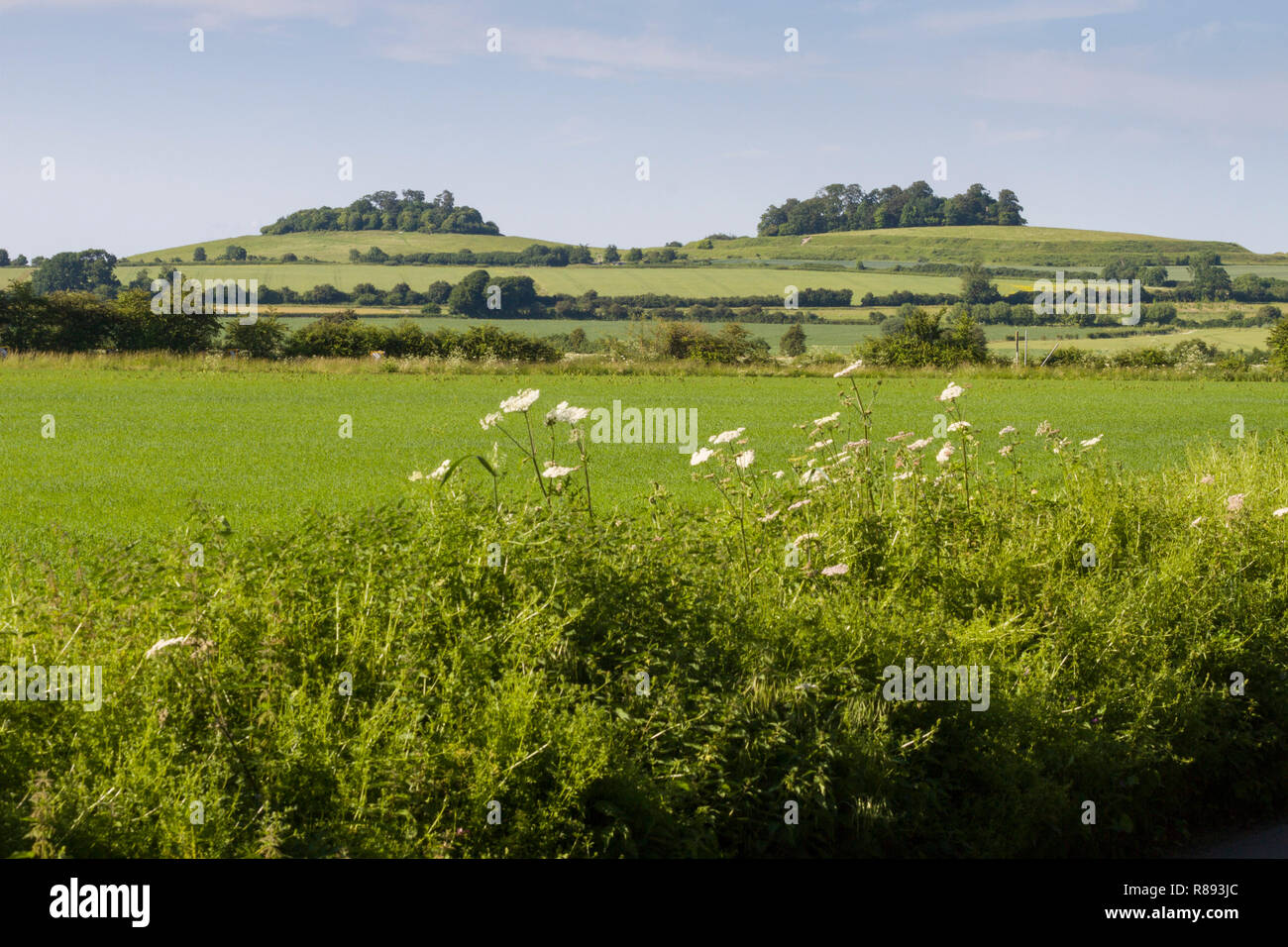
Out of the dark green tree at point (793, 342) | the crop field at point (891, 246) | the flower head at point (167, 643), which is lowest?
the flower head at point (167, 643)

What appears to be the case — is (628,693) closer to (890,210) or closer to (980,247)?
(980,247)

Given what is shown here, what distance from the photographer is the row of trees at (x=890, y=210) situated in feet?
623

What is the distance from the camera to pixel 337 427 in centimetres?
2606

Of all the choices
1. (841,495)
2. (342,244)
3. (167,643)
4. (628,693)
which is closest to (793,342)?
(841,495)

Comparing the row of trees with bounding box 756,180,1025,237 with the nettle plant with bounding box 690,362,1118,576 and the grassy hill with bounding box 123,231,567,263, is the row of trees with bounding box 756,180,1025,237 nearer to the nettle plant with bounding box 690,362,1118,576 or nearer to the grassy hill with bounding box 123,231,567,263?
the grassy hill with bounding box 123,231,567,263

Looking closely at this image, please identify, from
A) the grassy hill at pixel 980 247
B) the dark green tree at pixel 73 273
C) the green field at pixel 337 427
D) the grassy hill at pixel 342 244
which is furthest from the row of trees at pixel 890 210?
the green field at pixel 337 427

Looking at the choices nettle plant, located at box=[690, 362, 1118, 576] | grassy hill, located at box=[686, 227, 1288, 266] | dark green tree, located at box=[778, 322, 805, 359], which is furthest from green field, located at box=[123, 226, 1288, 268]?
nettle plant, located at box=[690, 362, 1118, 576]

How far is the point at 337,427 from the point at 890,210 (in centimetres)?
17665

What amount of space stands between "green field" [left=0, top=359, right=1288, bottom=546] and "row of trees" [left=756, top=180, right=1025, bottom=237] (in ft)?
480

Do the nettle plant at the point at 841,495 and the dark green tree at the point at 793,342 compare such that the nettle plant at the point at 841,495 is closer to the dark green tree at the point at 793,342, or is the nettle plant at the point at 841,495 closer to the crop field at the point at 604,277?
the dark green tree at the point at 793,342

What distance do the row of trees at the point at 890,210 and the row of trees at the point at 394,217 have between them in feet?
177

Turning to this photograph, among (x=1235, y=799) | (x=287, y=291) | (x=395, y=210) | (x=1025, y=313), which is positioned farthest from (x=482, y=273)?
(x=1235, y=799)

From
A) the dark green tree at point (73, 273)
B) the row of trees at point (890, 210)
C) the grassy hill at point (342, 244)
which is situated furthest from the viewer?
the row of trees at point (890, 210)
